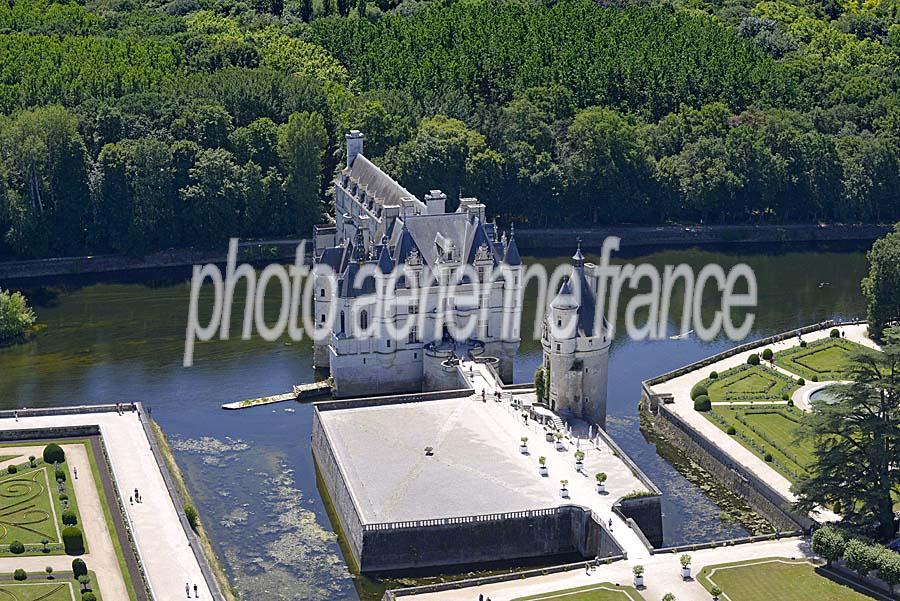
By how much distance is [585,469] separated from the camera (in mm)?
120625

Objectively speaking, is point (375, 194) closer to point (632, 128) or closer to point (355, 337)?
point (355, 337)

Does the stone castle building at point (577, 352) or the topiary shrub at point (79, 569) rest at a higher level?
the stone castle building at point (577, 352)

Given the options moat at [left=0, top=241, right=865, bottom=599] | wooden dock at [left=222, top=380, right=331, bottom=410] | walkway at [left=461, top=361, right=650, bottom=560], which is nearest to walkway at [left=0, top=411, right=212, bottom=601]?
moat at [left=0, top=241, right=865, bottom=599]

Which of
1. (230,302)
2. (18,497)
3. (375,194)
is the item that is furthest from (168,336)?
(18,497)

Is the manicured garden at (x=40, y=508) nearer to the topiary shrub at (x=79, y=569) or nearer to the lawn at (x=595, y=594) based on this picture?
the topiary shrub at (x=79, y=569)

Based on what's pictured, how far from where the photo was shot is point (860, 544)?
344 feet

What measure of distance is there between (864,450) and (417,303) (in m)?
44.1

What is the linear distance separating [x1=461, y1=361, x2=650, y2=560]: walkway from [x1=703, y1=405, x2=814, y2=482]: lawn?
10927mm

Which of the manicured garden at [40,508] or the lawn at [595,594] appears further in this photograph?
the manicured garden at [40,508]

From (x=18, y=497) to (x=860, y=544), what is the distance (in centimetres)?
5081

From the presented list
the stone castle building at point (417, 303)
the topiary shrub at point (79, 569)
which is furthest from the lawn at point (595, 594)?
the stone castle building at point (417, 303)

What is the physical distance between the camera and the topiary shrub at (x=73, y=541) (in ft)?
352

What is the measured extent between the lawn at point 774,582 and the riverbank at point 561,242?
8269 cm

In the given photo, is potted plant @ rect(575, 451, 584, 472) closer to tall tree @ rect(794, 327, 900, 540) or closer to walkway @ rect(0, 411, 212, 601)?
tall tree @ rect(794, 327, 900, 540)
